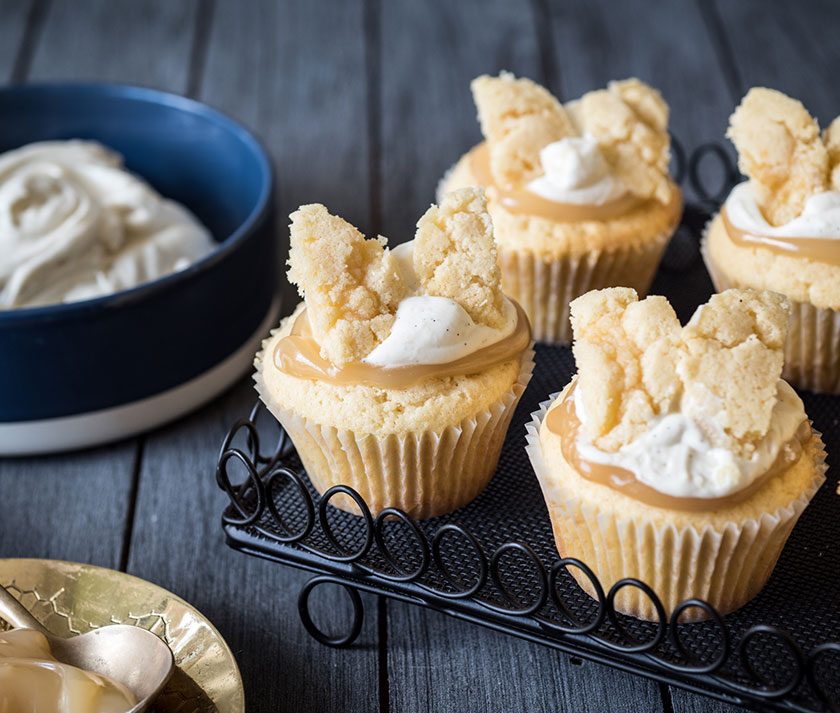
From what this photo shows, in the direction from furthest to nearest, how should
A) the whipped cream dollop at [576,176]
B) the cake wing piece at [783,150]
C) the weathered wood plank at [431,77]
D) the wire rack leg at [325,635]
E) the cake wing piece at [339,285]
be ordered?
1. the weathered wood plank at [431,77]
2. the whipped cream dollop at [576,176]
3. the cake wing piece at [783,150]
4. the wire rack leg at [325,635]
5. the cake wing piece at [339,285]

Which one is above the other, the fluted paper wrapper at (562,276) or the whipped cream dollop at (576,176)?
the whipped cream dollop at (576,176)

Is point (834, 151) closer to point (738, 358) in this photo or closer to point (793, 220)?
point (793, 220)

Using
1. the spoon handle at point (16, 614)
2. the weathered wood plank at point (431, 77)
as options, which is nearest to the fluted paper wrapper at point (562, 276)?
the weathered wood plank at point (431, 77)

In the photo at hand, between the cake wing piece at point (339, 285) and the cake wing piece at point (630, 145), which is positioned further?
the cake wing piece at point (630, 145)

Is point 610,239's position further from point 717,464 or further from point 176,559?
point 176,559

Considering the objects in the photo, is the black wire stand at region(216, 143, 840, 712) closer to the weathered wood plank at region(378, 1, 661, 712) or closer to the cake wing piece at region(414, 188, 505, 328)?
the weathered wood plank at region(378, 1, 661, 712)

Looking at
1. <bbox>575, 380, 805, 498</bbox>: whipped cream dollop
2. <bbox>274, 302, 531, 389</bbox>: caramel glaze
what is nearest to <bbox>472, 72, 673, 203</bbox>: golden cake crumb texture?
<bbox>274, 302, 531, 389</bbox>: caramel glaze

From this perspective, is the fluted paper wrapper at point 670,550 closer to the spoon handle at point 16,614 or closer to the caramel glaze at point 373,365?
the caramel glaze at point 373,365
